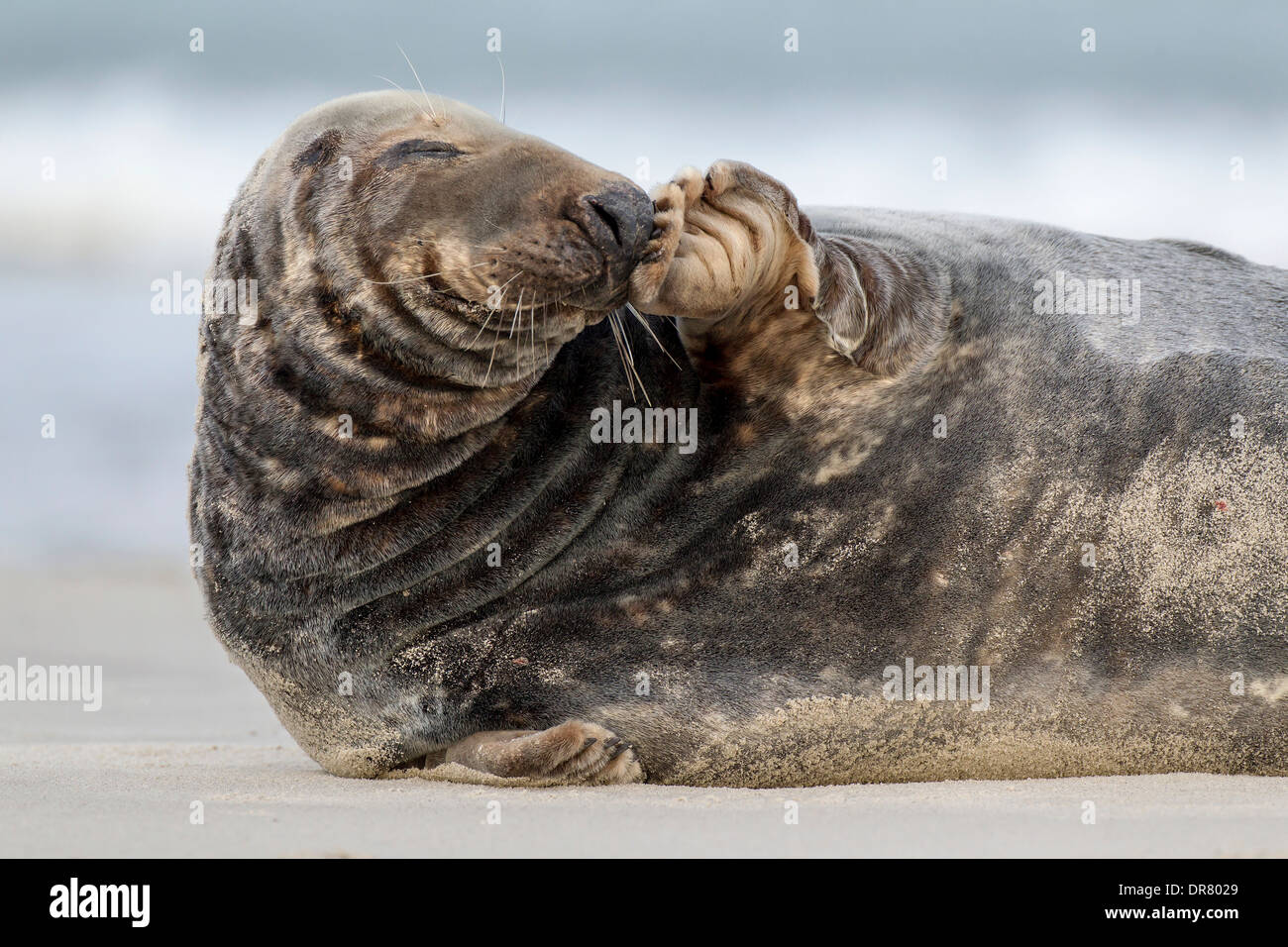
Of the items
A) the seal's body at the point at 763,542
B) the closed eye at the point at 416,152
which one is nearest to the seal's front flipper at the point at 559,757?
the seal's body at the point at 763,542

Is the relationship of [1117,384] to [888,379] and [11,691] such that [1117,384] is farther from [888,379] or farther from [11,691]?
[11,691]

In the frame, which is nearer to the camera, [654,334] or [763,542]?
[763,542]

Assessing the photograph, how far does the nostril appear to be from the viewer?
11.0 feet

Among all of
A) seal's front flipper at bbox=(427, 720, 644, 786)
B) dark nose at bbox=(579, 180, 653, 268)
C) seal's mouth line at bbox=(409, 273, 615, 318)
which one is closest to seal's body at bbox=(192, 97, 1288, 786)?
seal's front flipper at bbox=(427, 720, 644, 786)

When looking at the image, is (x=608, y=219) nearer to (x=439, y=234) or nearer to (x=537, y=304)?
(x=537, y=304)

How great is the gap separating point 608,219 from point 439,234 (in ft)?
1.32

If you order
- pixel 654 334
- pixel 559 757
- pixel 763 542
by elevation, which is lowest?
pixel 559 757

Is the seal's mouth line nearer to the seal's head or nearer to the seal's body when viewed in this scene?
the seal's head

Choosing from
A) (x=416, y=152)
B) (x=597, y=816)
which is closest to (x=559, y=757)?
(x=597, y=816)

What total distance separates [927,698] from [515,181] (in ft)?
5.37

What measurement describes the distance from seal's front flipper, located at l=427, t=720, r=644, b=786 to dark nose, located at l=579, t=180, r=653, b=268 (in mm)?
1141

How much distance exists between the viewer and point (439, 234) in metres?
3.45

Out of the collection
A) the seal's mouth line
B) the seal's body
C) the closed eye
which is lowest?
the seal's body

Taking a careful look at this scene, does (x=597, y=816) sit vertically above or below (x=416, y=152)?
below
